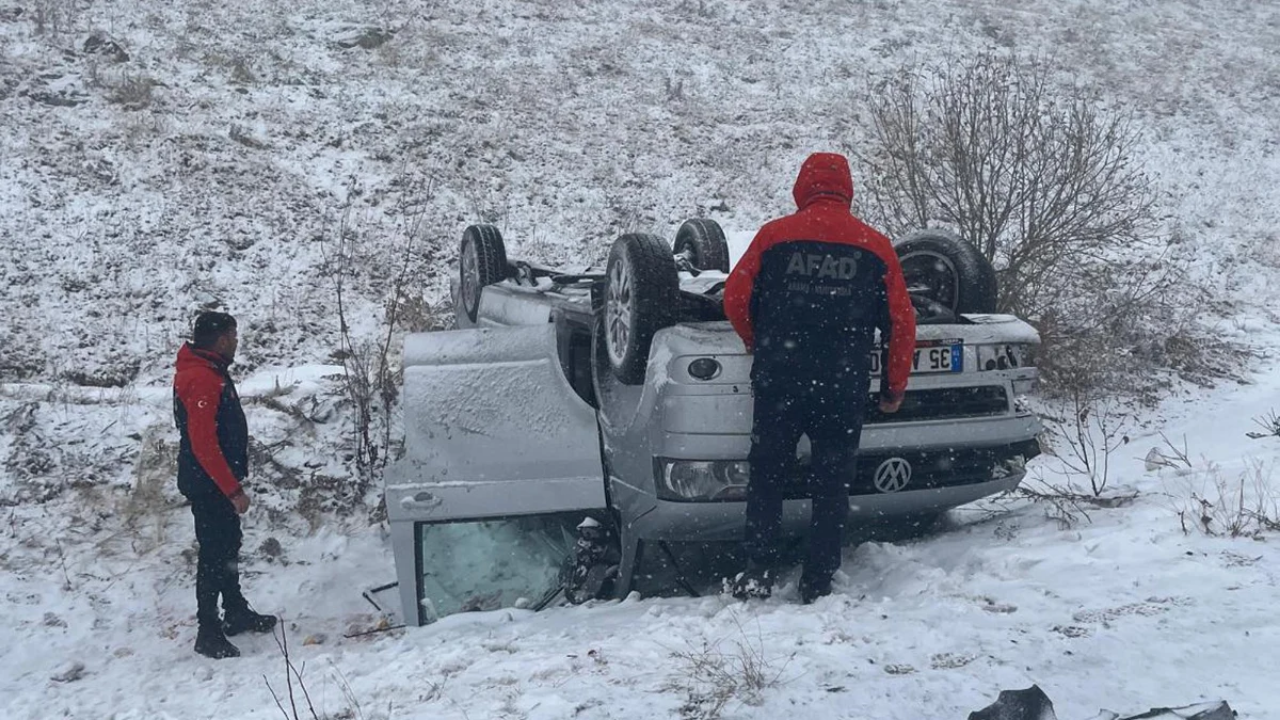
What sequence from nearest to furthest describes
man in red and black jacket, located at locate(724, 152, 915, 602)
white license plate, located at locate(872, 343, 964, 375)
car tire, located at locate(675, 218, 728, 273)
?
man in red and black jacket, located at locate(724, 152, 915, 602) → white license plate, located at locate(872, 343, 964, 375) → car tire, located at locate(675, 218, 728, 273)

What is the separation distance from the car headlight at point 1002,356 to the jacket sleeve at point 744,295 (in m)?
1.09

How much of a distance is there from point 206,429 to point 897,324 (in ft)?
10.4

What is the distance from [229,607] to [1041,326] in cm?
685

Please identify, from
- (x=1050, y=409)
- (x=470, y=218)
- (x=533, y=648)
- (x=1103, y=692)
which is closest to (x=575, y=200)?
(x=470, y=218)

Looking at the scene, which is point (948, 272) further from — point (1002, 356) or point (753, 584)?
point (753, 584)

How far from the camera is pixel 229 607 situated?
4648 millimetres

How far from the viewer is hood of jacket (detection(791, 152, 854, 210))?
3.79 m

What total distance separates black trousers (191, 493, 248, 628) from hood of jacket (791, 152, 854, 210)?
3084mm

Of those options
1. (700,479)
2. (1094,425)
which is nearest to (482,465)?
→ (700,479)

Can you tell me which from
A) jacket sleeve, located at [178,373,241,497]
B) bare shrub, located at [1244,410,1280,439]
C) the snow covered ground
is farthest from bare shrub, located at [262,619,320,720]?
bare shrub, located at [1244,410,1280,439]

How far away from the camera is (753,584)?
368 centimetres

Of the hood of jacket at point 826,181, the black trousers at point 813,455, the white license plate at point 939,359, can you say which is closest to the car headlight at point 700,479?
the black trousers at point 813,455

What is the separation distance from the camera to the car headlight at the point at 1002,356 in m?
4.05

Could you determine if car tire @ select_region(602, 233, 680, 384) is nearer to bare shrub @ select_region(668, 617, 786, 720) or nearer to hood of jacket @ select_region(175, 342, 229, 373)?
bare shrub @ select_region(668, 617, 786, 720)
